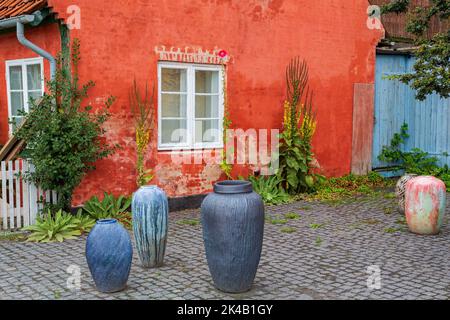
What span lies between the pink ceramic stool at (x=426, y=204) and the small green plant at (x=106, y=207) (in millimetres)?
4328

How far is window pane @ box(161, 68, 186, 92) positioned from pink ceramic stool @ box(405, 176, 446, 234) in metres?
4.17

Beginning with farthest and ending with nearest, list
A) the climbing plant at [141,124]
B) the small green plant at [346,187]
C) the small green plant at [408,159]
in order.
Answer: the small green plant at [408,159], the small green plant at [346,187], the climbing plant at [141,124]

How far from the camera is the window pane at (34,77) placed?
918 cm

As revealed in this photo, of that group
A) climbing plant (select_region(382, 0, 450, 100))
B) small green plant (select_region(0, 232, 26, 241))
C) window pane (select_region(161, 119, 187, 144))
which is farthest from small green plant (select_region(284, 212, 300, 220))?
small green plant (select_region(0, 232, 26, 241))

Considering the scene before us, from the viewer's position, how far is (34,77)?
931cm

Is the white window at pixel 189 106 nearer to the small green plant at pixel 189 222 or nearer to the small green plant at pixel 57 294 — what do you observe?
the small green plant at pixel 189 222

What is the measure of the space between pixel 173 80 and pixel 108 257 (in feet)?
15.6

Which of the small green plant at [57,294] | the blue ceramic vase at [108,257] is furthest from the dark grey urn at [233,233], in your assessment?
the small green plant at [57,294]

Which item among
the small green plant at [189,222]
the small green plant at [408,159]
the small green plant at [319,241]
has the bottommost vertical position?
the small green plant at [319,241]

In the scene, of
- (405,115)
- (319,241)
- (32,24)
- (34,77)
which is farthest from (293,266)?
(405,115)

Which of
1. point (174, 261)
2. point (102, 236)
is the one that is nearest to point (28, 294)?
point (102, 236)

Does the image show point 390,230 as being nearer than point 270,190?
Yes

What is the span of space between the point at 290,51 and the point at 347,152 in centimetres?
274

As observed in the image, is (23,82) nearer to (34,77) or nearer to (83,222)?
(34,77)
